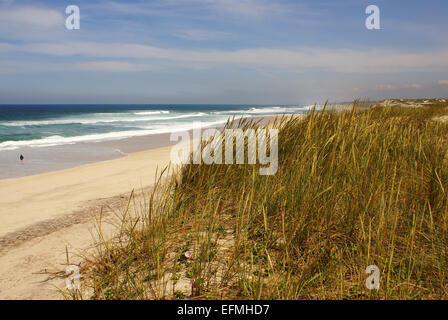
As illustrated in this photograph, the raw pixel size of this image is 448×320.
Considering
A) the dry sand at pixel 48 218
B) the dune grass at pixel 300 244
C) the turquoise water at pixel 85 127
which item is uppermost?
the turquoise water at pixel 85 127

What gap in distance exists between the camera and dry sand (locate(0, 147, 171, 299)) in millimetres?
2830

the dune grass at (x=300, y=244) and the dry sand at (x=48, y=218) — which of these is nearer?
the dune grass at (x=300, y=244)

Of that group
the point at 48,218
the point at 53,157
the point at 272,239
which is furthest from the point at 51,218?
the point at 53,157

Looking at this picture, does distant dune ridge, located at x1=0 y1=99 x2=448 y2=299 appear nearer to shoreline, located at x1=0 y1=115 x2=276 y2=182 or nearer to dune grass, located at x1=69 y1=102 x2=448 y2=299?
dune grass, located at x1=69 y1=102 x2=448 y2=299

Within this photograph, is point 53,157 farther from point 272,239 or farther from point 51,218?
point 272,239

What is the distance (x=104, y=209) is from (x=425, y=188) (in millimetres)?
4135

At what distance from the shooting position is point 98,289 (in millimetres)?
2291

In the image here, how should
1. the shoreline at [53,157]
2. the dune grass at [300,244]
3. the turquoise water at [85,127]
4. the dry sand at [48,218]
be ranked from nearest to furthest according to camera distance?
the dune grass at [300,244]
the dry sand at [48,218]
the shoreline at [53,157]
the turquoise water at [85,127]

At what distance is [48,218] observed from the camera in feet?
14.8

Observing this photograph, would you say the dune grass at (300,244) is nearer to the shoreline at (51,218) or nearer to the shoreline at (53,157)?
the shoreline at (51,218)

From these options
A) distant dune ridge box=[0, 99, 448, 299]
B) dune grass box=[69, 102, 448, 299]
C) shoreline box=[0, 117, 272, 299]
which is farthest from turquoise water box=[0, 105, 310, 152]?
shoreline box=[0, 117, 272, 299]

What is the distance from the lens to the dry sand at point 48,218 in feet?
9.29

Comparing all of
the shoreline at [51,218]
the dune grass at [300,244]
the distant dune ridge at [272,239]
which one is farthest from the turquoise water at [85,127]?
the shoreline at [51,218]
